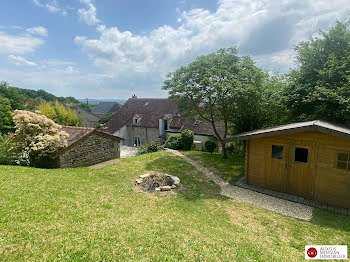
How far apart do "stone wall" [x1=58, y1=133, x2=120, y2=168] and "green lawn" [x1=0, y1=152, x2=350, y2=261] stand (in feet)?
9.63

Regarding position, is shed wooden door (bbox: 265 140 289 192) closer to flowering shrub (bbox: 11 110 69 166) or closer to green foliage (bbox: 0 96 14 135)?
flowering shrub (bbox: 11 110 69 166)

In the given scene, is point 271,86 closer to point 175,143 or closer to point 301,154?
point 301,154

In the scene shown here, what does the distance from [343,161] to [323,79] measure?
23.0 feet

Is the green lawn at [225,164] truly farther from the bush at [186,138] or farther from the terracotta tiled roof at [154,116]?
the terracotta tiled roof at [154,116]

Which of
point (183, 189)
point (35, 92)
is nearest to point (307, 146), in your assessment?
point (183, 189)

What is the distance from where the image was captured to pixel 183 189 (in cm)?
1025

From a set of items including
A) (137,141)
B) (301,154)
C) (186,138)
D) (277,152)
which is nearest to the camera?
(301,154)

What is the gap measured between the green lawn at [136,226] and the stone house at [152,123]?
14445mm

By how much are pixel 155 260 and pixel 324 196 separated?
8.59 m

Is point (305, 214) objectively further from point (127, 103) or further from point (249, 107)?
point (127, 103)

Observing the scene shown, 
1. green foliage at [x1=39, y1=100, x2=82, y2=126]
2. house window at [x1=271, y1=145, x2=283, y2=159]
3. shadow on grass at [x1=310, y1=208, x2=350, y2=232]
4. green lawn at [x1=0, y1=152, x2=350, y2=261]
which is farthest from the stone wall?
green foliage at [x1=39, y1=100, x2=82, y2=126]

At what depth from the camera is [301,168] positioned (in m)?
9.19

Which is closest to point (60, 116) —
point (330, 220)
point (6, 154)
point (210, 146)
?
point (6, 154)

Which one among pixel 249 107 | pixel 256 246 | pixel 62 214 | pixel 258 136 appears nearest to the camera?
pixel 256 246
